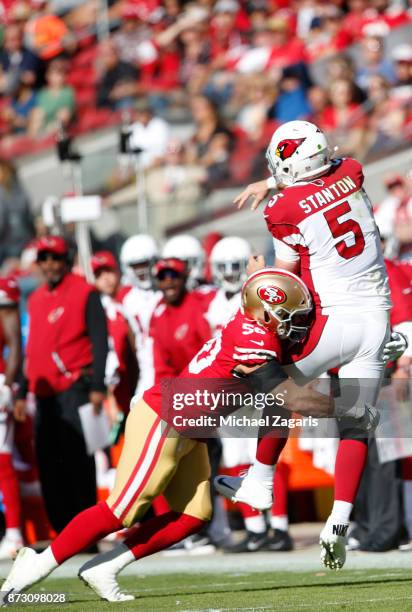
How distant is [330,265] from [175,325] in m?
2.68

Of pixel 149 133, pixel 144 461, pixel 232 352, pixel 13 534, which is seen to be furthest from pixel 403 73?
pixel 144 461

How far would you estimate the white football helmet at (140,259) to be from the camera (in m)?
10.5

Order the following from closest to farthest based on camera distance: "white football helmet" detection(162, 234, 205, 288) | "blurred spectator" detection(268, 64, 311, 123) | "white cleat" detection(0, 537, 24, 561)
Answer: "white cleat" detection(0, 537, 24, 561), "white football helmet" detection(162, 234, 205, 288), "blurred spectator" detection(268, 64, 311, 123)

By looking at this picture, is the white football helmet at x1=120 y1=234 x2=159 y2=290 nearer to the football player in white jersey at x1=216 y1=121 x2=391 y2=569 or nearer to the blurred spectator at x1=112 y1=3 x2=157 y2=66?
the football player in white jersey at x1=216 y1=121 x2=391 y2=569

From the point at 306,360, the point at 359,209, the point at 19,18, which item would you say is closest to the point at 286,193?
the point at 359,209

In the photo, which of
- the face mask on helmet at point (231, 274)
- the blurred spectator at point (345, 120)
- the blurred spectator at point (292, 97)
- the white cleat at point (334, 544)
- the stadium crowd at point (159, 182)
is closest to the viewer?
the white cleat at point (334, 544)

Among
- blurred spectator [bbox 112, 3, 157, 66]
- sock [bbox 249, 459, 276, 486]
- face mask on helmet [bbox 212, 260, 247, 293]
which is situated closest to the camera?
sock [bbox 249, 459, 276, 486]

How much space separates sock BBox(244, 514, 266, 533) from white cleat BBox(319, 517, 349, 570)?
2.63 meters

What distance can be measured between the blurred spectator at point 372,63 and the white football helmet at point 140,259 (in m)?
3.94

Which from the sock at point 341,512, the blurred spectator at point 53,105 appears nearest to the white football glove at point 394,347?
the sock at point 341,512

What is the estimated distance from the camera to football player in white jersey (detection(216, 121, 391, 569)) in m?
6.64

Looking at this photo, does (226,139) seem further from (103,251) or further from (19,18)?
(19,18)

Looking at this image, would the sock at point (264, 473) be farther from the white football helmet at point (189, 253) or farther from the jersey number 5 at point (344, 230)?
the white football helmet at point (189, 253)

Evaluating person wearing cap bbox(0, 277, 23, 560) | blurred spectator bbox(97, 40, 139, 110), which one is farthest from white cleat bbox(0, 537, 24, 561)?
blurred spectator bbox(97, 40, 139, 110)
